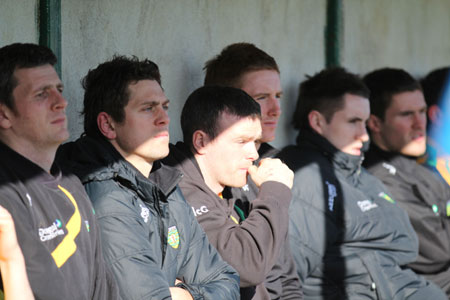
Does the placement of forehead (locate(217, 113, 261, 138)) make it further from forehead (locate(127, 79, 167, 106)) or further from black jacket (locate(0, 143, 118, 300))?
black jacket (locate(0, 143, 118, 300))

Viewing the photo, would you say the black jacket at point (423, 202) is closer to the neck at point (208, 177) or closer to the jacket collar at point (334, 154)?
the jacket collar at point (334, 154)

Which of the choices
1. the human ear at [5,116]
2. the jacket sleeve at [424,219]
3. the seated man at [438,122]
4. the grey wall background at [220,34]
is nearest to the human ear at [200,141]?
the grey wall background at [220,34]

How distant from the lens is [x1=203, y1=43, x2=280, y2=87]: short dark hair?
4.30 metres

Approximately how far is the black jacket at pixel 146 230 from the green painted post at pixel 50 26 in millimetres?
543

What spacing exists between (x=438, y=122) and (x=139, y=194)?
11.6 feet

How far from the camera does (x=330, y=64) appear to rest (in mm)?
5664

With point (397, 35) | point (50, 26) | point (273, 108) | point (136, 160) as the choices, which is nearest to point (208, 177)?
point (136, 160)

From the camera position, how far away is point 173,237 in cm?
318

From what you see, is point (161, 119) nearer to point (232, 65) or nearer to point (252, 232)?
point (252, 232)

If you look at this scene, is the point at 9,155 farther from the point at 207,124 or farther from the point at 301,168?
the point at 301,168

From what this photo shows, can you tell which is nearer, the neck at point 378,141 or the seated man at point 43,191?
the seated man at point 43,191

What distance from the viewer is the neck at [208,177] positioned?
3.67 meters

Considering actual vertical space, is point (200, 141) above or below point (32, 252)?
above

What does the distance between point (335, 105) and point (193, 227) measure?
180 centimetres
